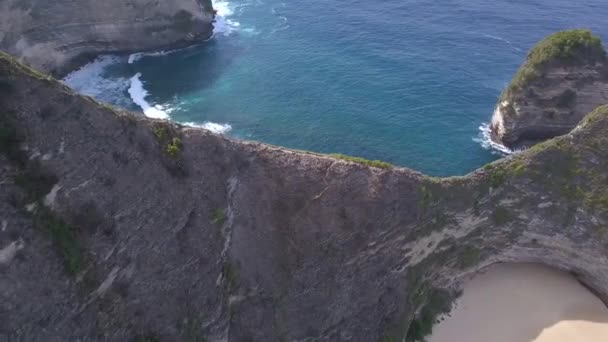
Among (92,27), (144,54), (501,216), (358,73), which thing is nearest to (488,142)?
(358,73)

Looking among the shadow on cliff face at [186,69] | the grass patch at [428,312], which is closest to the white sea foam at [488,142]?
the grass patch at [428,312]

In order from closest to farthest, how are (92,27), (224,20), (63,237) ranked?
(63,237) → (92,27) → (224,20)

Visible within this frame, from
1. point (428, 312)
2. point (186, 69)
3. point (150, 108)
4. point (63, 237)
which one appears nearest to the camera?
point (63, 237)

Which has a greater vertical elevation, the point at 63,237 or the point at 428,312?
the point at 63,237

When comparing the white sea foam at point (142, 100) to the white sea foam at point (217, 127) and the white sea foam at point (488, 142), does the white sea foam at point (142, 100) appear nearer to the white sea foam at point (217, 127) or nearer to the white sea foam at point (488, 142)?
the white sea foam at point (217, 127)

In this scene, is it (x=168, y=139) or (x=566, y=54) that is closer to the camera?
(x=168, y=139)

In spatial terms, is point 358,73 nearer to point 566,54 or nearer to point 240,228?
point 566,54
